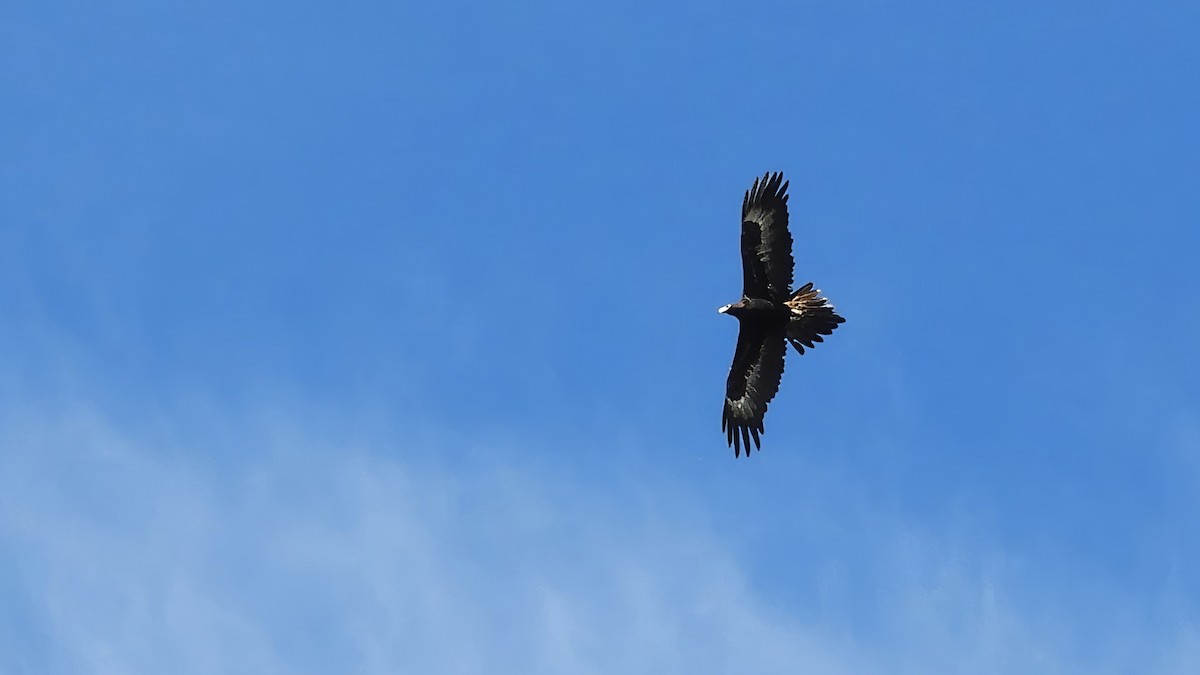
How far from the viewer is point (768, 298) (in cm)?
4397

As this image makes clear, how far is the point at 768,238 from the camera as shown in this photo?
43.4 m

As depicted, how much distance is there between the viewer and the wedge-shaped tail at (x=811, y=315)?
143ft

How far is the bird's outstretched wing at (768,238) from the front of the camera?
4312 centimetres

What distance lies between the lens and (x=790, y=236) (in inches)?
1708

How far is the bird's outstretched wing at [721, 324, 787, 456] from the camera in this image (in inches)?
1769

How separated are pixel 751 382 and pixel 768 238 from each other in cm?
444

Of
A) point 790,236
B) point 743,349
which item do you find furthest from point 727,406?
point 790,236

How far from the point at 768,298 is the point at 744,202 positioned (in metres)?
2.61

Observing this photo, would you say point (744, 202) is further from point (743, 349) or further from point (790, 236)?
point (743, 349)

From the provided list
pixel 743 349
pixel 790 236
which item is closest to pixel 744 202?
pixel 790 236

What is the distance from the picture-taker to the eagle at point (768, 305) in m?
43.2

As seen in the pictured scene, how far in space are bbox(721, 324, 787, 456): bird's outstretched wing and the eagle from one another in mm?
27

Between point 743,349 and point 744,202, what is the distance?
4.35m

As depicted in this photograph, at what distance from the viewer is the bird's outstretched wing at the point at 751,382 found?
147 feet
